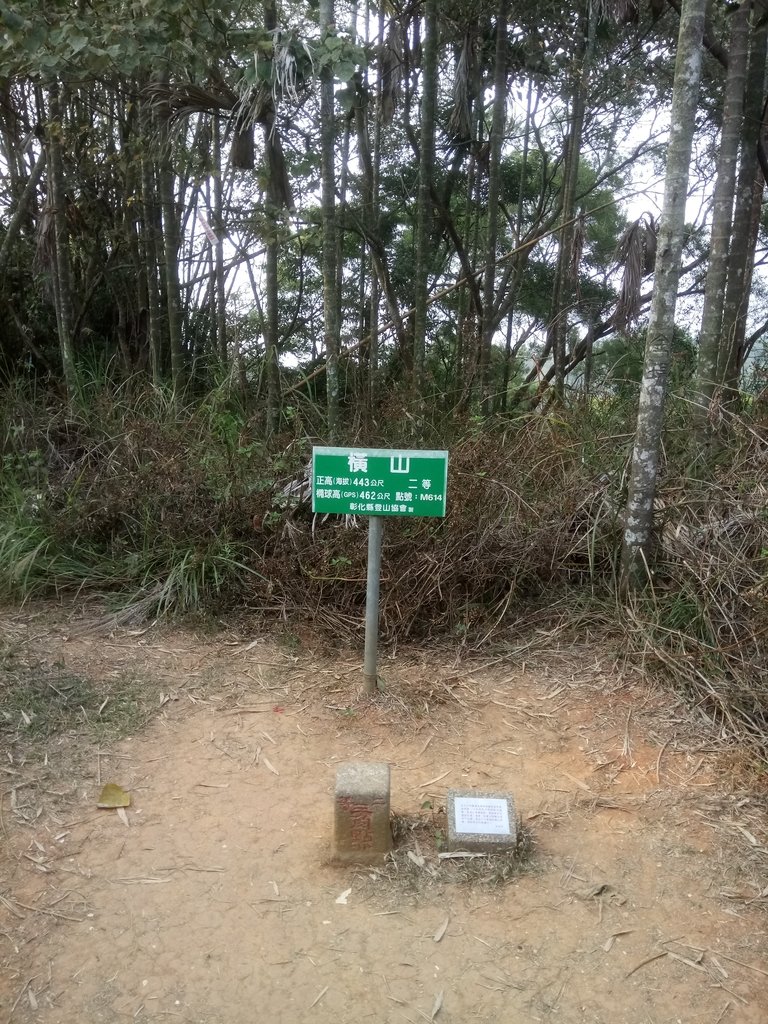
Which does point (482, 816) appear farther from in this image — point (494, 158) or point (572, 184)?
point (572, 184)

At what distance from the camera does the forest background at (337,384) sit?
4.33m

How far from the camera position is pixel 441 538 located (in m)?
4.88

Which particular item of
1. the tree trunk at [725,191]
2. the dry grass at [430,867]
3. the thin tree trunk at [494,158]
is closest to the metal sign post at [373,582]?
the dry grass at [430,867]

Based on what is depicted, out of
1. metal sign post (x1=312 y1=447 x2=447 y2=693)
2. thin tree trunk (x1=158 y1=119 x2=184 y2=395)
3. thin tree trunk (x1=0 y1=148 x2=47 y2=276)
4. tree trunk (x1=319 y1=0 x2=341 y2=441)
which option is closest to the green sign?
metal sign post (x1=312 y1=447 x2=447 y2=693)

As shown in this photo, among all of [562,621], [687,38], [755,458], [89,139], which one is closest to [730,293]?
[755,458]

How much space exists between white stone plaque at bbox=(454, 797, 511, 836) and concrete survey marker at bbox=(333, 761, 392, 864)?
288 millimetres

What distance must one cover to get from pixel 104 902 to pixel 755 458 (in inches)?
156

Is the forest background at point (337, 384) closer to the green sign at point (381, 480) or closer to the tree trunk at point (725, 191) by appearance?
the tree trunk at point (725, 191)

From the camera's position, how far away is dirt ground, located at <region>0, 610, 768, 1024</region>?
2.37 metres

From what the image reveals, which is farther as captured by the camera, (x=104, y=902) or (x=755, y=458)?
(x=755, y=458)

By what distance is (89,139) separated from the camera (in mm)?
8234

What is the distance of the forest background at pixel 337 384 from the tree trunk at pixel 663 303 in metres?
0.01

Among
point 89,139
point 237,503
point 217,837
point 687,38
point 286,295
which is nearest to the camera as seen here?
point 217,837

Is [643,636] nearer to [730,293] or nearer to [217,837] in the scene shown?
[217,837]
